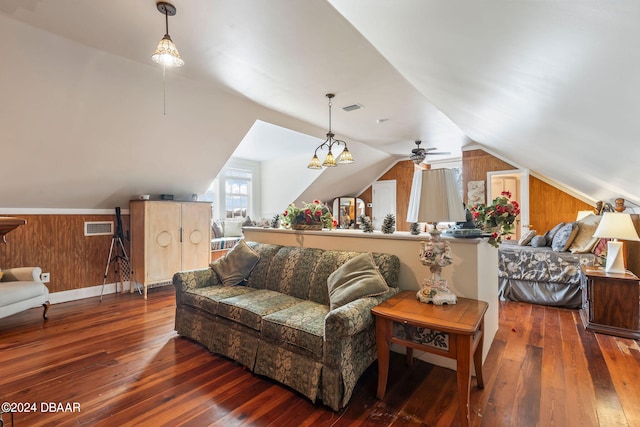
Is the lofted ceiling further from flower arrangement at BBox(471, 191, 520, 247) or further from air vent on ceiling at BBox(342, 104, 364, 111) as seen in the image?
flower arrangement at BBox(471, 191, 520, 247)

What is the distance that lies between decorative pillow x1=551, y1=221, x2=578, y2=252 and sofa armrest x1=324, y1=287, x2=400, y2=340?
3.61 m

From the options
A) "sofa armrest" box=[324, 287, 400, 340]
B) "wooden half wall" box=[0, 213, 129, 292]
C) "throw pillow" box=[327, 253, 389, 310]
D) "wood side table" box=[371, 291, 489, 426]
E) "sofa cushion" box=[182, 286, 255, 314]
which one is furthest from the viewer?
"wooden half wall" box=[0, 213, 129, 292]

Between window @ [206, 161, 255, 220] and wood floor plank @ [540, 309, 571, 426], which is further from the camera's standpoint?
window @ [206, 161, 255, 220]

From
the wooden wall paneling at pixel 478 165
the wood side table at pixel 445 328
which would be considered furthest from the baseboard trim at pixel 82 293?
the wooden wall paneling at pixel 478 165

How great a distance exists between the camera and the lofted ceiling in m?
1.15

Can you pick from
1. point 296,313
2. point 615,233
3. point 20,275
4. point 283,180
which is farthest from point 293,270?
point 283,180

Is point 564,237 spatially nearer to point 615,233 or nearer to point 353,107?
point 615,233

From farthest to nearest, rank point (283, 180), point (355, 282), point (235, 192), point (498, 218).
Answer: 1. point (283, 180)
2. point (235, 192)
3. point (498, 218)
4. point (355, 282)

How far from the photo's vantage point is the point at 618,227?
2.84 metres

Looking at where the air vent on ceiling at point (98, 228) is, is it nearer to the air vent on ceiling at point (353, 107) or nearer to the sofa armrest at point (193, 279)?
the sofa armrest at point (193, 279)

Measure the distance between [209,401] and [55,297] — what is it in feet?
12.1

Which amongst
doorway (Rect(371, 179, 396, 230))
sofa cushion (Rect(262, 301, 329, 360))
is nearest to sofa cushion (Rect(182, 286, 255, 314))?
sofa cushion (Rect(262, 301, 329, 360))

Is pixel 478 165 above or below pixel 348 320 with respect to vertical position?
above

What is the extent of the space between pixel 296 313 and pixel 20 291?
322 centimetres
